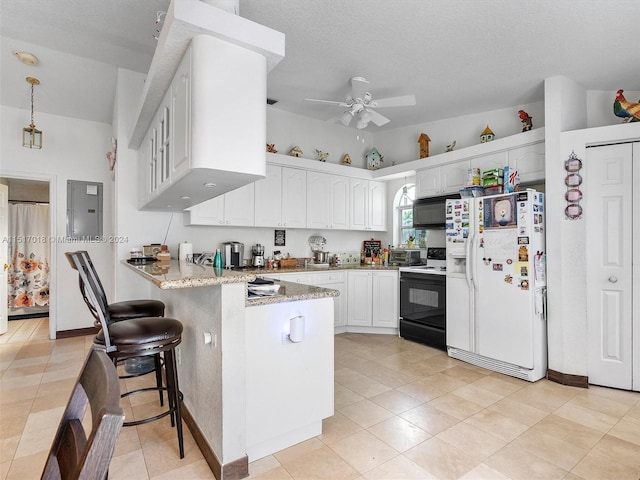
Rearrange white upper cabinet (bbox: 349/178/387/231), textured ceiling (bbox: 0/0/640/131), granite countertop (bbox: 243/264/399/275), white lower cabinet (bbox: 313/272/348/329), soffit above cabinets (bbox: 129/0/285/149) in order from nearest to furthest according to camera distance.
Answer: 1. soffit above cabinets (bbox: 129/0/285/149)
2. textured ceiling (bbox: 0/0/640/131)
3. granite countertop (bbox: 243/264/399/275)
4. white lower cabinet (bbox: 313/272/348/329)
5. white upper cabinet (bbox: 349/178/387/231)

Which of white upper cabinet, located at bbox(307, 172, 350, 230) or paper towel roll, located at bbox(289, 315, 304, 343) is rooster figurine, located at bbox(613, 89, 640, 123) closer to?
white upper cabinet, located at bbox(307, 172, 350, 230)

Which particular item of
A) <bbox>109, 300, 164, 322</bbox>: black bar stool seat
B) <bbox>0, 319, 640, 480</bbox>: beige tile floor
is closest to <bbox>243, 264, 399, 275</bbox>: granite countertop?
<bbox>0, 319, 640, 480</bbox>: beige tile floor

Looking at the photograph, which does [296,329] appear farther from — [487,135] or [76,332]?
[76,332]

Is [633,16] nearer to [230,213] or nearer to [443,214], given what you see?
[443,214]

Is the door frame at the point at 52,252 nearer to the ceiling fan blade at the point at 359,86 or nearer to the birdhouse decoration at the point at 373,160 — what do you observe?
the ceiling fan blade at the point at 359,86

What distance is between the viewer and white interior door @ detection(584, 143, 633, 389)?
2.87 m

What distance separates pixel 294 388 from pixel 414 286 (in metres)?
2.54

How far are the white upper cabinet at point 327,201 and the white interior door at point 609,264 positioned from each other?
277 cm

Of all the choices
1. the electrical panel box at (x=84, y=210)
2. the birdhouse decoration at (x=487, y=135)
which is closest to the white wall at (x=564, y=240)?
the birdhouse decoration at (x=487, y=135)

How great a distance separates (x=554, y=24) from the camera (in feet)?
8.09

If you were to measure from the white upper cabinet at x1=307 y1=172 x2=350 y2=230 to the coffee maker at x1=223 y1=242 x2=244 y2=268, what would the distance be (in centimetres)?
97

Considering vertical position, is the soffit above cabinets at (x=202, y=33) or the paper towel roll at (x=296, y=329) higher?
the soffit above cabinets at (x=202, y=33)

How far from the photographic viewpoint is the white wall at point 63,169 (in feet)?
13.6

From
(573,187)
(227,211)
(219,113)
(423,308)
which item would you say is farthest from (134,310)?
(573,187)
